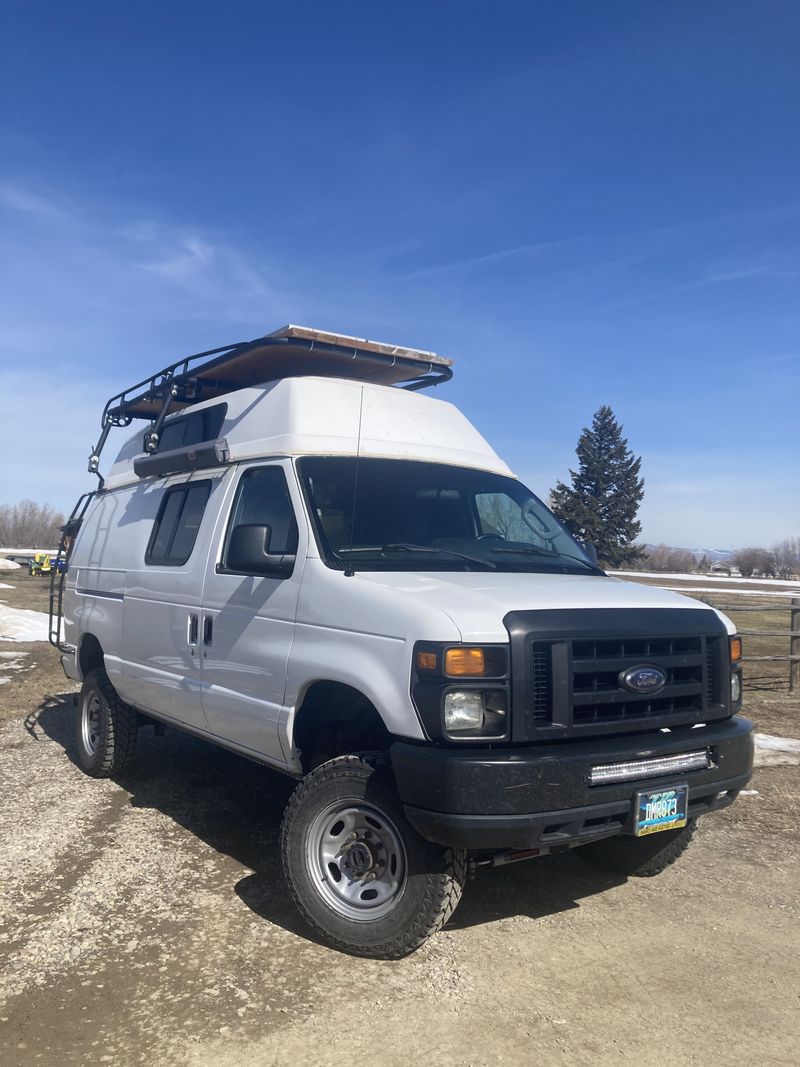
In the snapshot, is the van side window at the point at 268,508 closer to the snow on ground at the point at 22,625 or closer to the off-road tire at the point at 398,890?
the off-road tire at the point at 398,890

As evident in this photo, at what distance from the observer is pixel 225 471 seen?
554 cm

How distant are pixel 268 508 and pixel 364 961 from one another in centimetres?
241

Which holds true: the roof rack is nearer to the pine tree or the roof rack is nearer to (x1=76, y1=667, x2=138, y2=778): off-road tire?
(x1=76, y1=667, x2=138, y2=778): off-road tire

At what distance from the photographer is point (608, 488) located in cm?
6303

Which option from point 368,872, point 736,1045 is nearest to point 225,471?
point 368,872

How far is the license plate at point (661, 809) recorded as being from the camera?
3824 mm

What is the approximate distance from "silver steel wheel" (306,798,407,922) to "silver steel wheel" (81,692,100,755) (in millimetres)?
3527

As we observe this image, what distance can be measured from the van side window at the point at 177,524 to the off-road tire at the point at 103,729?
53.5 inches

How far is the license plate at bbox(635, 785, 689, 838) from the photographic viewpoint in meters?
3.82

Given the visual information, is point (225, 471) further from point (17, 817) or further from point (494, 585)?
point (17, 817)

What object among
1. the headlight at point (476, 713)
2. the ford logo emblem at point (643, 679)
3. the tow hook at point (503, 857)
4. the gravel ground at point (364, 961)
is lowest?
the gravel ground at point (364, 961)

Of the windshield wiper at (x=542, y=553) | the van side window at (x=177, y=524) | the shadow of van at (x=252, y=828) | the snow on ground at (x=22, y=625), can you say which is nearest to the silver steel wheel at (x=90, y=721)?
the shadow of van at (x=252, y=828)

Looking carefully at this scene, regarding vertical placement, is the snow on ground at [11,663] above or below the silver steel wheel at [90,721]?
below

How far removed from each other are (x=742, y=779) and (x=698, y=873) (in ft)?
3.95
